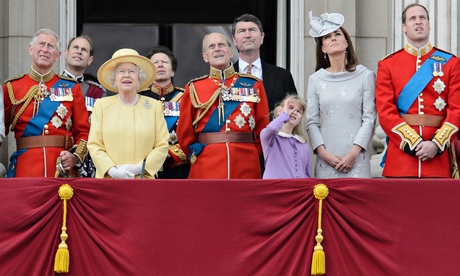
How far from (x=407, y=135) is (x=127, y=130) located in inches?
70.5

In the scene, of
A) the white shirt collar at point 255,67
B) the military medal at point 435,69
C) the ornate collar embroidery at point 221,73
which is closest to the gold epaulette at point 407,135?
the military medal at point 435,69

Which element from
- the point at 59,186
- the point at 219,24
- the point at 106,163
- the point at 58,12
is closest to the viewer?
the point at 59,186

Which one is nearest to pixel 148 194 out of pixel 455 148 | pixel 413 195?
pixel 413 195

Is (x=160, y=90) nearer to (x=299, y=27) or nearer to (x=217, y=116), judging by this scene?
(x=217, y=116)

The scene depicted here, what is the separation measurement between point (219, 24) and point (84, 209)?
175 inches

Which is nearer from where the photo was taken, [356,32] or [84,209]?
[84,209]

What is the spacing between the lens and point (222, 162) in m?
8.39

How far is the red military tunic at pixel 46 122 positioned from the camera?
8.69 m

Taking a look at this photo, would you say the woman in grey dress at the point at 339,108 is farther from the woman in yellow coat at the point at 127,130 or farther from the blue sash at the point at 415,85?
the woman in yellow coat at the point at 127,130

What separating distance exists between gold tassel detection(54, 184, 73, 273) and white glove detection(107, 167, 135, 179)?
53 centimetres

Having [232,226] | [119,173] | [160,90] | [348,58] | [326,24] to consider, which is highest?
[326,24]

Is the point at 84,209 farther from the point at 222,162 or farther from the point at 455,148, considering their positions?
the point at 455,148

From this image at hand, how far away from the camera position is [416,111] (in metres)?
8.26

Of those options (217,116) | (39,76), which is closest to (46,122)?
(39,76)
